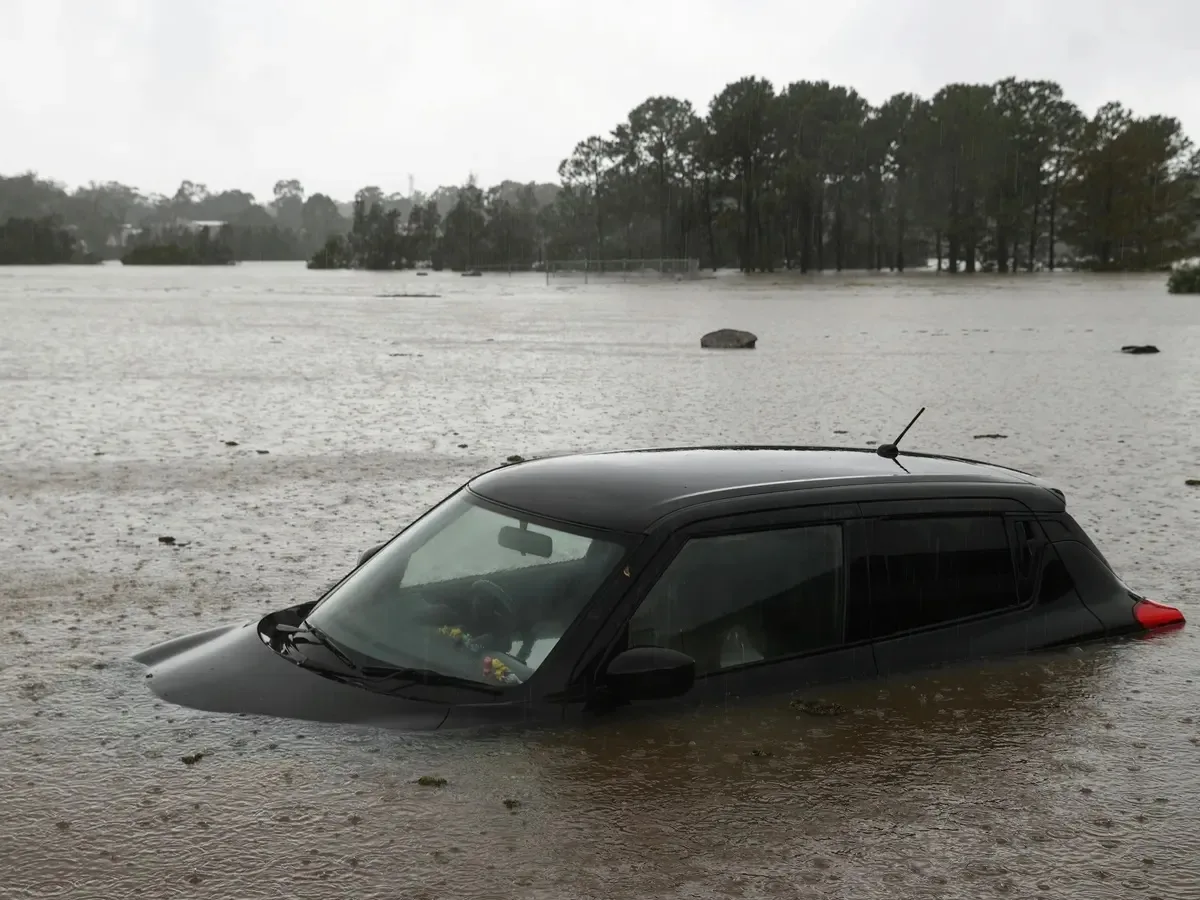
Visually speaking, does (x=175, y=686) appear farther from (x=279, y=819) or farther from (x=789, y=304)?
(x=789, y=304)

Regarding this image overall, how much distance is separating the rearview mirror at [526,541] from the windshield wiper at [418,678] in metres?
0.57

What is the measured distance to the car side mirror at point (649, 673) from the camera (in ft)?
15.3

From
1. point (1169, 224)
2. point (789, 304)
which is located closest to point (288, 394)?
point (789, 304)

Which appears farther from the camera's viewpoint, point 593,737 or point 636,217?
point 636,217

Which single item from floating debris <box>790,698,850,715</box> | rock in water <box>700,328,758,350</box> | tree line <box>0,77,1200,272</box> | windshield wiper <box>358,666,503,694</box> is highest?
tree line <box>0,77,1200,272</box>

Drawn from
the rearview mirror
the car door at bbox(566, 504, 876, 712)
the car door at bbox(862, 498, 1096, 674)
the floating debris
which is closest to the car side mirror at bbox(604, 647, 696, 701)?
the car door at bbox(566, 504, 876, 712)

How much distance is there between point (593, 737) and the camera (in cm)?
507

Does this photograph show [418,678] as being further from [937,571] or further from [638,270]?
[638,270]

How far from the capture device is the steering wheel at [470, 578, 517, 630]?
5.05 metres

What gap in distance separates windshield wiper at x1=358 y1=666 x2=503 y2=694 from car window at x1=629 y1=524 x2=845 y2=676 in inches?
23.5

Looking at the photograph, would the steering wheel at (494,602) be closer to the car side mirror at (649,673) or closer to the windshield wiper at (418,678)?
the windshield wiper at (418,678)

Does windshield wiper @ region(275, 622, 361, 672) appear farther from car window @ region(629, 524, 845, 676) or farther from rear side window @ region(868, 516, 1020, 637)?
rear side window @ region(868, 516, 1020, 637)

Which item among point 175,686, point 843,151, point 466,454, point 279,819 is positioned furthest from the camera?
point 843,151

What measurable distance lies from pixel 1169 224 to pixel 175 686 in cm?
12616
